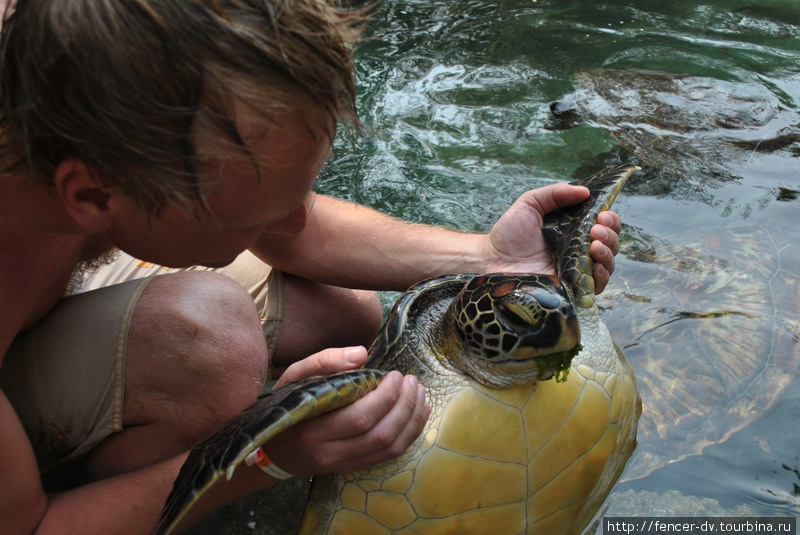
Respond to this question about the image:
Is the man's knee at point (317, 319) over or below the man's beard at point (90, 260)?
below

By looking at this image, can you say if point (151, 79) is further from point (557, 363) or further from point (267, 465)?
point (557, 363)

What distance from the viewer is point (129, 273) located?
1896 millimetres

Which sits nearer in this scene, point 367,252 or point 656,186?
point 367,252

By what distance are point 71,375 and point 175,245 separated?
50cm

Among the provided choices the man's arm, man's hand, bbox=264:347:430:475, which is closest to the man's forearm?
the man's arm

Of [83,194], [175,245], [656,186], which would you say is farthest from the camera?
[656,186]

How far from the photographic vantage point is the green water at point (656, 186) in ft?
5.72

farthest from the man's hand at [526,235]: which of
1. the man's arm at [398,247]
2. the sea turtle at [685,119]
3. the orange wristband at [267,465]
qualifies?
the sea turtle at [685,119]

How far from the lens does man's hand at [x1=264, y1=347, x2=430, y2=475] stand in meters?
1.31

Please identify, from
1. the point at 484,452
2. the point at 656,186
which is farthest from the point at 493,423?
the point at 656,186

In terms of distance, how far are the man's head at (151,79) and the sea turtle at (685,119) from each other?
88.4 inches

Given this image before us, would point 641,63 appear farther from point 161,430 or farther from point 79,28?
point 79,28

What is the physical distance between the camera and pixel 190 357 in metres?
1.50

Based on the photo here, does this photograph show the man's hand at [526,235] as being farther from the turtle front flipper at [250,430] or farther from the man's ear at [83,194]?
the man's ear at [83,194]
